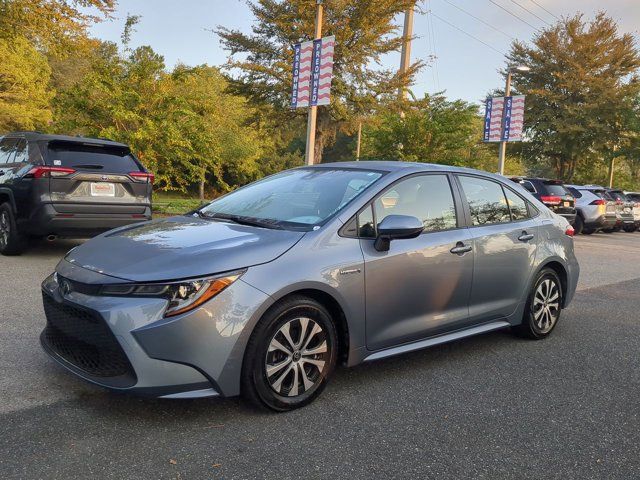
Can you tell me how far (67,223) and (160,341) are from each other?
5009 mm

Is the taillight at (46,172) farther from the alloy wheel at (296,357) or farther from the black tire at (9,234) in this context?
the alloy wheel at (296,357)

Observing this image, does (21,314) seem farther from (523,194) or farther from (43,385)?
(523,194)

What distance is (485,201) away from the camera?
4.68 m

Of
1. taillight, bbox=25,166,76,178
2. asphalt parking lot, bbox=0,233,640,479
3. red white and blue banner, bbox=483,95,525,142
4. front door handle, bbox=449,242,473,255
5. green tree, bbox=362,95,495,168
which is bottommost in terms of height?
asphalt parking lot, bbox=0,233,640,479

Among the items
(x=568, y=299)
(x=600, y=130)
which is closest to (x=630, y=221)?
(x=600, y=130)

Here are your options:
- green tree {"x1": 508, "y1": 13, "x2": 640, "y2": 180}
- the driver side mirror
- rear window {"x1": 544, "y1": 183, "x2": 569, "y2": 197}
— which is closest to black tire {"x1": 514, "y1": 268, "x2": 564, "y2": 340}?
the driver side mirror

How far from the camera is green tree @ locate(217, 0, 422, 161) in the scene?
21.6 m

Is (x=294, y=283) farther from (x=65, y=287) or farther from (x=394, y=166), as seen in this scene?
(x=394, y=166)

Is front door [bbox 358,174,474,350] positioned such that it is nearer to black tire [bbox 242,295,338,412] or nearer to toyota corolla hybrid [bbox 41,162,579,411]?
toyota corolla hybrid [bbox 41,162,579,411]

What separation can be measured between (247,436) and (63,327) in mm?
1220

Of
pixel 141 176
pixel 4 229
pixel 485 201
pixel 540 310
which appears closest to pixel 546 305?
pixel 540 310

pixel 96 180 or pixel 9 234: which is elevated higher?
pixel 96 180

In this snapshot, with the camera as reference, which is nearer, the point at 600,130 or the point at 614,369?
the point at 614,369

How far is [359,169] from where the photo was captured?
4.27m
